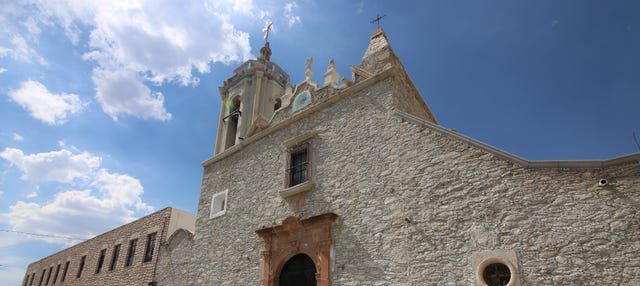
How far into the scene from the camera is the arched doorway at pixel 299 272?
7.93m

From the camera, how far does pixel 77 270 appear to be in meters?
18.0

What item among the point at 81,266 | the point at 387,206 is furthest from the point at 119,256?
the point at 387,206

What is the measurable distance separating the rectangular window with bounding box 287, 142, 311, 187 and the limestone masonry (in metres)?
0.04

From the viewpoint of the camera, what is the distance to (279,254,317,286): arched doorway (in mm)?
7926

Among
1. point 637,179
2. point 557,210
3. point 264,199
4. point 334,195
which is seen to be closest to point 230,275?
point 264,199

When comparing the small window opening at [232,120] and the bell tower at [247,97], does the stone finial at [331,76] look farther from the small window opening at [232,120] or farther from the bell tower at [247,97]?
the small window opening at [232,120]

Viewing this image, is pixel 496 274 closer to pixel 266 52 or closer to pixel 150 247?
pixel 150 247

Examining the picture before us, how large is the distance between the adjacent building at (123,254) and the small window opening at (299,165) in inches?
169

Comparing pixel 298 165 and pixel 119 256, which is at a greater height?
pixel 298 165

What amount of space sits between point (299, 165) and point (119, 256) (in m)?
10.3

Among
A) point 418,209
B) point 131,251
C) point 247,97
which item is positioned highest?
point 247,97

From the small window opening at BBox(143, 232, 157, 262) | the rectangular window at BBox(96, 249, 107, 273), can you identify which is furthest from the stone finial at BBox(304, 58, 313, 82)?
the rectangular window at BBox(96, 249, 107, 273)

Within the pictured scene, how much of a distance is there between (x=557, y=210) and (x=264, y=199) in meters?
6.32

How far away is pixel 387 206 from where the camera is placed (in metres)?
7.20
